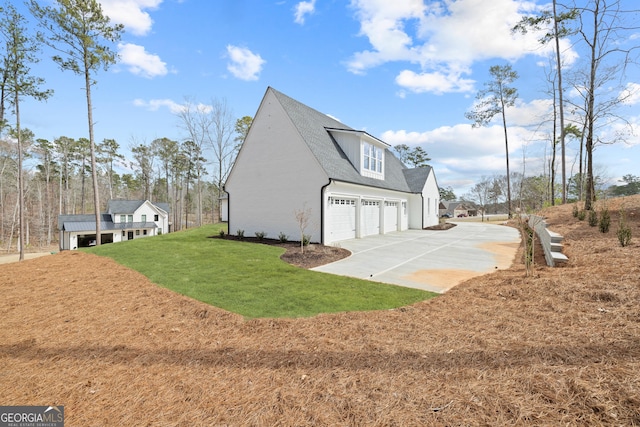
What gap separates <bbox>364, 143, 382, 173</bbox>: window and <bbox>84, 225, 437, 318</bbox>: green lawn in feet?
31.1

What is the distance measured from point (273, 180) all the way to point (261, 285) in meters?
8.68

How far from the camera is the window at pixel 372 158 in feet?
54.4

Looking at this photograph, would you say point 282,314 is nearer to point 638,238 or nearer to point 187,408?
point 187,408

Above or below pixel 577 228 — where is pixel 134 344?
below

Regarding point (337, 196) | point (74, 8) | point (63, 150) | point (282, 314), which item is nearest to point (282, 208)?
point (337, 196)

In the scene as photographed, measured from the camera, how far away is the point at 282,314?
4.70m

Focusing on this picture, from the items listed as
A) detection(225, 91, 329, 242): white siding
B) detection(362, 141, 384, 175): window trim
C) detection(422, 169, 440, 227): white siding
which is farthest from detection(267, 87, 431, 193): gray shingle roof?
detection(422, 169, 440, 227): white siding

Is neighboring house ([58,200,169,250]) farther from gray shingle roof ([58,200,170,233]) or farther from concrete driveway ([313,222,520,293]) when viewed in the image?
concrete driveway ([313,222,520,293])

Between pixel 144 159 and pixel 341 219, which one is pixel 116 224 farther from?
pixel 341 219

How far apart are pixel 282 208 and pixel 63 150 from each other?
40872 mm

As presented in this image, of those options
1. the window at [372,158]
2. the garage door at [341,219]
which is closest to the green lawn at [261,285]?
the garage door at [341,219]

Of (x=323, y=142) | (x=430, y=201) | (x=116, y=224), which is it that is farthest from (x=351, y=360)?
(x=116, y=224)

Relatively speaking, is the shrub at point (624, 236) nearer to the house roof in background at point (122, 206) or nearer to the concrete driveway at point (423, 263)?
the concrete driveway at point (423, 263)

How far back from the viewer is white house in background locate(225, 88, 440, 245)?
1299 centimetres
